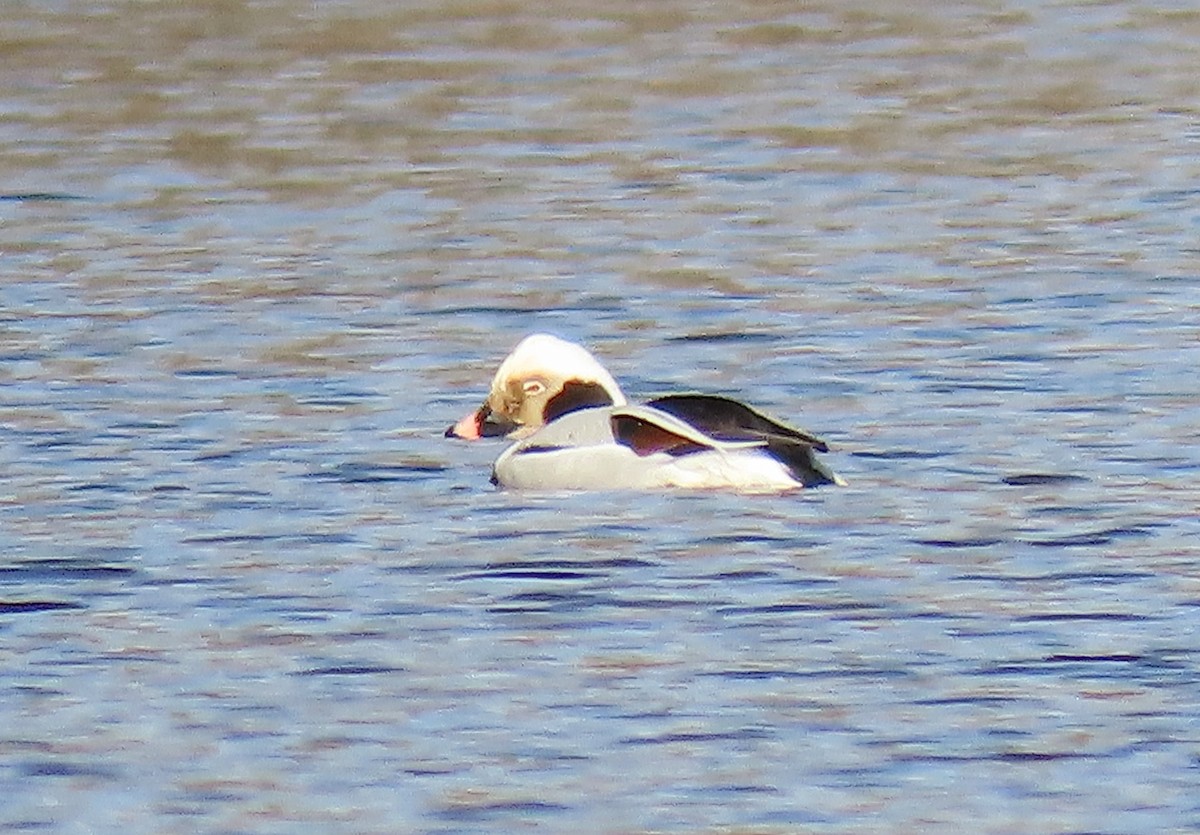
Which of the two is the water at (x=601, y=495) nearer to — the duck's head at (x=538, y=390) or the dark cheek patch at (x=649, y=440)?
the duck's head at (x=538, y=390)

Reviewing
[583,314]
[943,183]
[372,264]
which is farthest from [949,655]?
[943,183]

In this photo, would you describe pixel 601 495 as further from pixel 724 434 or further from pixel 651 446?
pixel 724 434

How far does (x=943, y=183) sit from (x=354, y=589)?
7.25 m

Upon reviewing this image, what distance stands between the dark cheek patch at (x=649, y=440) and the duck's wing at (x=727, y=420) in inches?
2.3

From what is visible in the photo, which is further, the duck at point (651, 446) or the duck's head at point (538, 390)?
the duck's head at point (538, 390)

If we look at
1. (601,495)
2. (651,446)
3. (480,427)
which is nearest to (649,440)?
(651,446)

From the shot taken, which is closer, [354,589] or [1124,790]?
[1124,790]

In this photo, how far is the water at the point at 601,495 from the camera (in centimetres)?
678

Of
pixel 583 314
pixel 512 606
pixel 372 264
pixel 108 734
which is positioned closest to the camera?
pixel 108 734

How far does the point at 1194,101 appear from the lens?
17.5 meters

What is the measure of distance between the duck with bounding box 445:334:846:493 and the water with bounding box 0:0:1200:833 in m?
0.13

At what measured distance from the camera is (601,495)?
377 inches

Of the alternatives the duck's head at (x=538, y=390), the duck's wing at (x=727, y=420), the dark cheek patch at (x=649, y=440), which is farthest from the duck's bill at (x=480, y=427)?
the duck's wing at (x=727, y=420)

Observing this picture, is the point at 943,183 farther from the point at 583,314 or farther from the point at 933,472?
the point at 933,472
